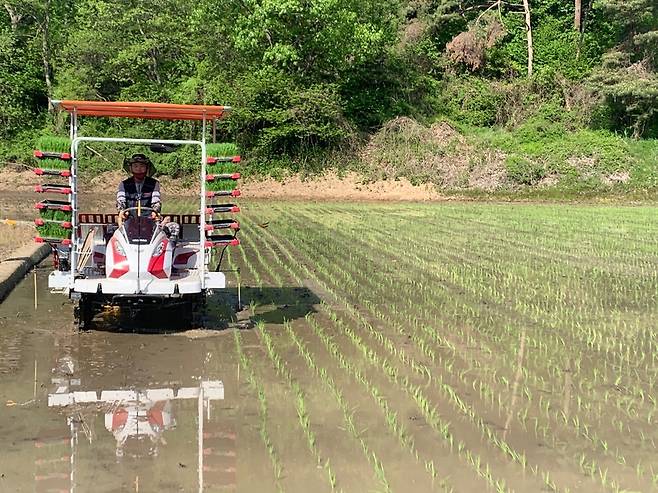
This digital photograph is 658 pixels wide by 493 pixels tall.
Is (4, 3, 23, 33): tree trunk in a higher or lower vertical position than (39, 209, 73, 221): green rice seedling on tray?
→ higher

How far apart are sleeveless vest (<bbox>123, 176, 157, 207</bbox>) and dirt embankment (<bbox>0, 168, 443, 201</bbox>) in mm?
22155

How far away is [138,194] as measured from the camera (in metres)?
7.45

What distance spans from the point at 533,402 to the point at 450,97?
33.0 metres

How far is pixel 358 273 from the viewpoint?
440 inches

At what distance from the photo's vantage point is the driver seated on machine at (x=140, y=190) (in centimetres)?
732

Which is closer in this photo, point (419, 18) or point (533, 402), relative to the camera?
point (533, 402)

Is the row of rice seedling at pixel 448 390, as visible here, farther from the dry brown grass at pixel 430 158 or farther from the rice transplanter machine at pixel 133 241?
the dry brown grass at pixel 430 158

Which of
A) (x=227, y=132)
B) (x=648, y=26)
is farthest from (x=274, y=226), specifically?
(x=648, y=26)

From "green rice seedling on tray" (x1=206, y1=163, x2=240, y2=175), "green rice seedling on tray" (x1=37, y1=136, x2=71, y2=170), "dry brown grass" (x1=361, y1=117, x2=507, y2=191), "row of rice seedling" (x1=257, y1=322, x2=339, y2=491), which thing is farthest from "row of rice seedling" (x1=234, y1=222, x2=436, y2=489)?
"dry brown grass" (x1=361, y1=117, x2=507, y2=191)

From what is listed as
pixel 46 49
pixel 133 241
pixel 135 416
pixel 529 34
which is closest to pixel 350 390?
pixel 135 416

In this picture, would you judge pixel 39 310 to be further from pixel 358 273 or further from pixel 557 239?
pixel 557 239

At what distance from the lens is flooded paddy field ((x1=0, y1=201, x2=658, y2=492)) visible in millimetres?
3965

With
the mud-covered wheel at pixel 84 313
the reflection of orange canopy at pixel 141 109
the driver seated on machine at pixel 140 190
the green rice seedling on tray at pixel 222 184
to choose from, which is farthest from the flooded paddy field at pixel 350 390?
the reflection of orange canopy at pixel 141 109

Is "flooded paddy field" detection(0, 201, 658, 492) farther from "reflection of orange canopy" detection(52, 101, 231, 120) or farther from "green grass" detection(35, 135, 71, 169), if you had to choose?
"reflection of orange canopy" detection(52, 101, 231, 120)
